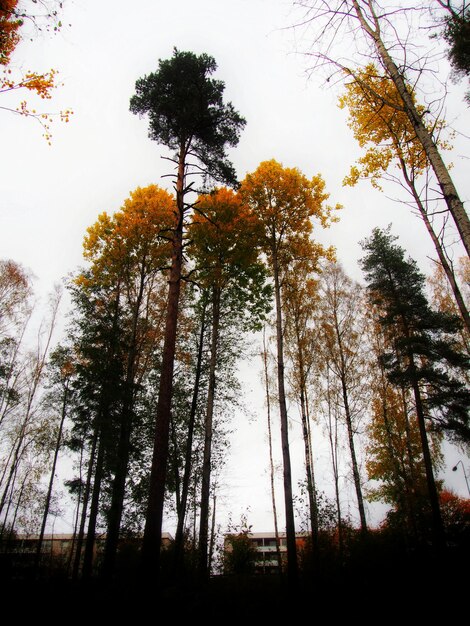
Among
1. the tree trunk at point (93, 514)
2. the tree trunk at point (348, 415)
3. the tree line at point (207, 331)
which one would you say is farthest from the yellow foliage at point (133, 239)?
the tree trunk at point (348, 415)

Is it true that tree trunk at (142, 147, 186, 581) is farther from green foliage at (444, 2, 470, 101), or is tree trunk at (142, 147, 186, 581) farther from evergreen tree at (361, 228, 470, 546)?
evergreen tree at (361, 228, 470, 546)

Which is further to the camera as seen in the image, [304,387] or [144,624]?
[304,387]

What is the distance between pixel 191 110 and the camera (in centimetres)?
851

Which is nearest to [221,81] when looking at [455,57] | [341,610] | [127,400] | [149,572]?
[455,57]

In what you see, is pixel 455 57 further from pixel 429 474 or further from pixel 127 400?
pixel 127 400

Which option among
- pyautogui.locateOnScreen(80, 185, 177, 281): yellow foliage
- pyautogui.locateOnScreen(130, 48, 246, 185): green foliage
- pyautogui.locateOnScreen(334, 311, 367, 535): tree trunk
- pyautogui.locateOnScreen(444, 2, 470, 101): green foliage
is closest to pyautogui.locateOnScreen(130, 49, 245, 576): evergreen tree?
pyautogui.locateOnScreen(130, 48, 246, 185): green foliage

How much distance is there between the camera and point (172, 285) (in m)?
7.36

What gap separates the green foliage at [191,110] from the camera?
340 inches

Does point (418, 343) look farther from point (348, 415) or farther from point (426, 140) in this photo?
point (426, 140)

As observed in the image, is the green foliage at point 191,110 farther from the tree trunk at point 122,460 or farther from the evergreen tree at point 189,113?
the tree trunk at point 122,460

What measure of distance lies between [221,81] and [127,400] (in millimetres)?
10047

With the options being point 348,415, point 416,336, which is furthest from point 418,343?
point 348,415

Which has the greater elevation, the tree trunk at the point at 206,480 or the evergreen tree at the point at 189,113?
the evergreen tree at the point at 189,113

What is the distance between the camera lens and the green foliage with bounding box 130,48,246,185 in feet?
28.3
